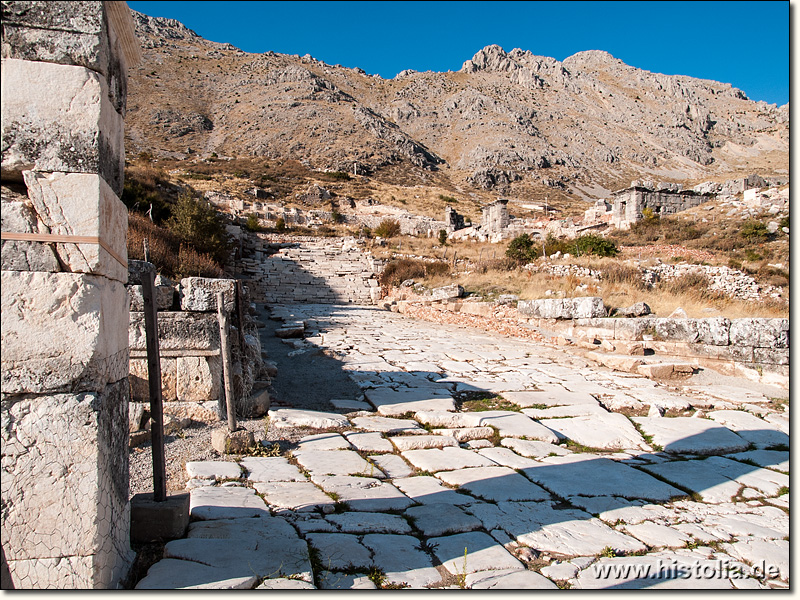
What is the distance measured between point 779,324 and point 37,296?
8.88m

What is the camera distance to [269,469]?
4.05 meters

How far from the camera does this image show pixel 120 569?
2254 mm

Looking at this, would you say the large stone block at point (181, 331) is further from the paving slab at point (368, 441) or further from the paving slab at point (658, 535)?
the paving slab at point (658, 535)

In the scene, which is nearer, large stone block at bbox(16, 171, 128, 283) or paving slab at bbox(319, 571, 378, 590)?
large stone block at bbox(16, 171, 128, 283)

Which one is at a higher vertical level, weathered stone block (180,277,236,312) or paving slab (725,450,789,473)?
weathered stone block (180,277,236,312)

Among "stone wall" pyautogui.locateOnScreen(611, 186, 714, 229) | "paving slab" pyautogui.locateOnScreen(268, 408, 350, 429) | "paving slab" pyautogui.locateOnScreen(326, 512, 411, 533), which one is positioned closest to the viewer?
"paving slab" pyautogui.locateOnScreen(326, 512, 411, 533)

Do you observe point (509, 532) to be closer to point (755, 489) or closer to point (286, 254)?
point (755, 489)

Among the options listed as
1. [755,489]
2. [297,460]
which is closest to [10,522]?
[297,460]

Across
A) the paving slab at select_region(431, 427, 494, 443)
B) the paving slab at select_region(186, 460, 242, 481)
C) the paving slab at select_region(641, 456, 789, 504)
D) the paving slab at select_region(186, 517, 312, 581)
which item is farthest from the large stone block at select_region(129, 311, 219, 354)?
the paving slab at select_region(641, 456, 789, 504)

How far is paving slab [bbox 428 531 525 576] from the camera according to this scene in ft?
8.48

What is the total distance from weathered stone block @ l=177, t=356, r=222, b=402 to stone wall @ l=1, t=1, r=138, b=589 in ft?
10.9

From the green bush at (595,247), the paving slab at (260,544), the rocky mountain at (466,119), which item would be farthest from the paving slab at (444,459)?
the rocky mountain at (466,119)

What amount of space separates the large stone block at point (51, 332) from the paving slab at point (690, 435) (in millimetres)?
4888

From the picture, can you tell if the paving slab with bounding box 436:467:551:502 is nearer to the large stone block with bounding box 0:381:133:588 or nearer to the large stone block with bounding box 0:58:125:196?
the large stone block with bounding box 0:381:133:588
